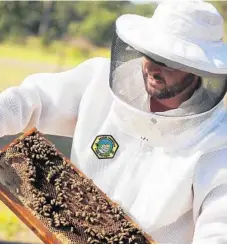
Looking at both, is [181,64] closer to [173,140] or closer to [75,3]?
[173,140]

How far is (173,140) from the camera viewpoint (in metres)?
1.65

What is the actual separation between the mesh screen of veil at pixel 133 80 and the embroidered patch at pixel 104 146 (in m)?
0.13

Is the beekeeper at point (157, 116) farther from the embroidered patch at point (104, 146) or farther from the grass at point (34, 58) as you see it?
the grass at point (34, 58)

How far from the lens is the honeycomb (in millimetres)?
1521

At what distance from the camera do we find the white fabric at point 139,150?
61.8 inches

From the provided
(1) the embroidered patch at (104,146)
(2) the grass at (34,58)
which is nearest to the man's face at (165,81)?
(1) the embroidered patch at (104,146)

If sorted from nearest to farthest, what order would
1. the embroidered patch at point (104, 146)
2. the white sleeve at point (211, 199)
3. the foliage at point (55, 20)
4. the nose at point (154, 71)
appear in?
the white sleeve at point (211, 199), the nose at point (154, 71), the embroidered patch at point (104, 146), the foliage at point (55, 20)

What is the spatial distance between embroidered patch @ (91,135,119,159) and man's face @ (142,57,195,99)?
0.66 feet

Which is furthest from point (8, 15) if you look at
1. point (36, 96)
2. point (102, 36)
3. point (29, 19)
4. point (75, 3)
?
point (36, 96)

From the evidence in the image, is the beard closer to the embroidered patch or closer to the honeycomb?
the embroidered patch

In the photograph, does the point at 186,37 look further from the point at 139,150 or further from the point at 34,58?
the point at 34,58

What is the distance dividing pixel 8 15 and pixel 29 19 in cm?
33

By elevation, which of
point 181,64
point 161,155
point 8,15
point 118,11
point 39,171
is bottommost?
point 8,15

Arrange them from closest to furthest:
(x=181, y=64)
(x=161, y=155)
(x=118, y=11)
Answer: (x=181, y=64) < (x=161, y=155) < (x=118, y=11)
